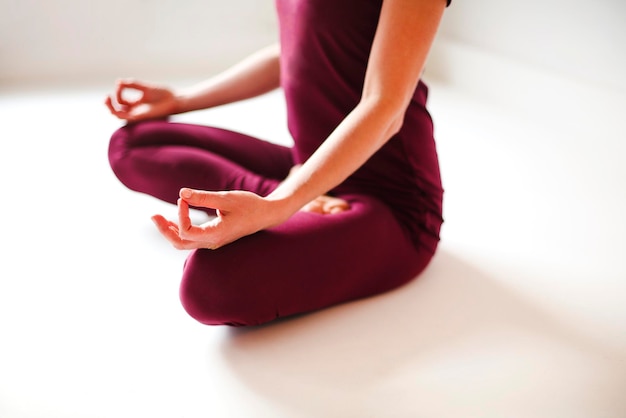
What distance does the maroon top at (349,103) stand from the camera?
3.99 feet

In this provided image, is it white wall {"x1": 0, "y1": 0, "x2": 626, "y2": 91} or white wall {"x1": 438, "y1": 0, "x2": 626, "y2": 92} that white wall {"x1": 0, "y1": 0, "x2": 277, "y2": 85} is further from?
white wall {"x1": 438, "y1": 0, "x2": 626, "y2": 92}

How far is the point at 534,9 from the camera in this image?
7.28ft

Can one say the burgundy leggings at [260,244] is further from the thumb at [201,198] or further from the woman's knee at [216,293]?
the thumb at [201,198]

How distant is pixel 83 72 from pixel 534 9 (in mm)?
1446

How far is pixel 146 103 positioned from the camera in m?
1.49

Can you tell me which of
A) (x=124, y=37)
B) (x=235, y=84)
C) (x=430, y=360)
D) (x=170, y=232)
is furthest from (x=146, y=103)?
(x=124, y=37)

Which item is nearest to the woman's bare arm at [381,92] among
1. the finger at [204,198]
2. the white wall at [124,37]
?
the finger at [204,198]

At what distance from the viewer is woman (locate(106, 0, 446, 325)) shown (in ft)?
3.60

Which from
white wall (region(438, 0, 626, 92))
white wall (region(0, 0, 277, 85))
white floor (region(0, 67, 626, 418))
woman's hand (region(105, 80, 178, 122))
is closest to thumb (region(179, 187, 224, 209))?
white floor (region(0, 67, 626, 418))

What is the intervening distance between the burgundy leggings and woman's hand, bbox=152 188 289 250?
5cm

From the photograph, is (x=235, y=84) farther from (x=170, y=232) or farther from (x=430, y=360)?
(x=430, y=360)

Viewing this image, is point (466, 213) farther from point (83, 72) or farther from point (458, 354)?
point (83, 72)

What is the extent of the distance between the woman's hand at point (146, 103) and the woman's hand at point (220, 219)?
48 centimetres

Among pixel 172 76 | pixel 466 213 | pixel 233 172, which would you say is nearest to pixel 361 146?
pixel 233 172
